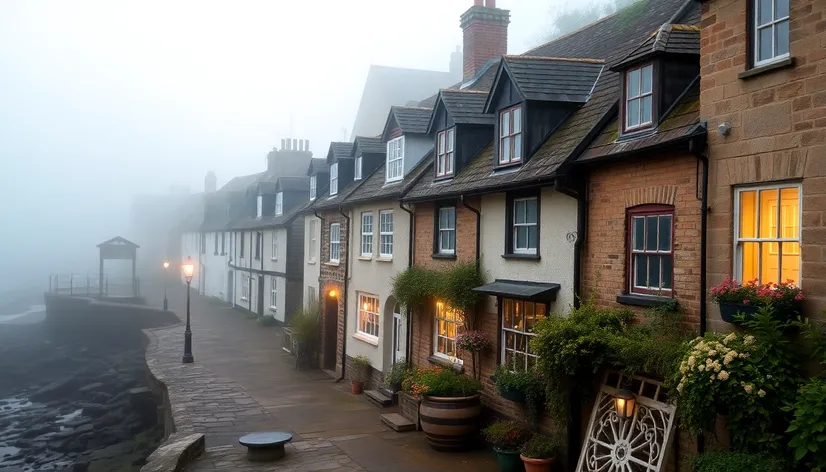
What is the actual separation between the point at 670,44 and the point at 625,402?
207 inches

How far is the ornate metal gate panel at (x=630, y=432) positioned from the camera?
911cm

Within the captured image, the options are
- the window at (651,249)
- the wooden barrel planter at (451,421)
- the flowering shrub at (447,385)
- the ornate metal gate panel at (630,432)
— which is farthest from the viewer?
the flowering shrub at (447,385)

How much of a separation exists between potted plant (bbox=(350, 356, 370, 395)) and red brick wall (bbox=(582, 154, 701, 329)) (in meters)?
10.4

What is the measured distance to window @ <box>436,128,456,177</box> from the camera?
52.6 feet

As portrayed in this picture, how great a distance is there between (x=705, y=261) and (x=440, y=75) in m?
51.6

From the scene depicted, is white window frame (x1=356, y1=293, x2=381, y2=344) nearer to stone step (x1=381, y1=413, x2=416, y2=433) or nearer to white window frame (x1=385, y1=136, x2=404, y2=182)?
white window frame (x1=385, y1=136, x2=404, y2=182)

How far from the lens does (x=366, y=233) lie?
68.2 feet

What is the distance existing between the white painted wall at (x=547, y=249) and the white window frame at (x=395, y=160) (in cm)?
588

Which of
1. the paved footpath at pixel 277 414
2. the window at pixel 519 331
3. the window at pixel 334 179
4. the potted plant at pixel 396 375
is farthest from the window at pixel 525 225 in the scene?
the window at pixel 334 179

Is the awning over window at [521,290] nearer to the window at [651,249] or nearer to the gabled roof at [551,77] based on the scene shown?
the window at [651,249]

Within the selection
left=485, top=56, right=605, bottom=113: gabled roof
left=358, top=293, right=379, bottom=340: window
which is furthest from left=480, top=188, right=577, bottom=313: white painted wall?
left=358, top=293, right=379, bottom=340: window

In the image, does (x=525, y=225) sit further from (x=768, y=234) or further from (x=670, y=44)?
(x=768, y=234)

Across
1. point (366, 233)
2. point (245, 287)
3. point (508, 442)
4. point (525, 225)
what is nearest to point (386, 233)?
point (366, 233)

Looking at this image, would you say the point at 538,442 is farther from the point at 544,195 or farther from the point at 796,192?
the point at 796,192
